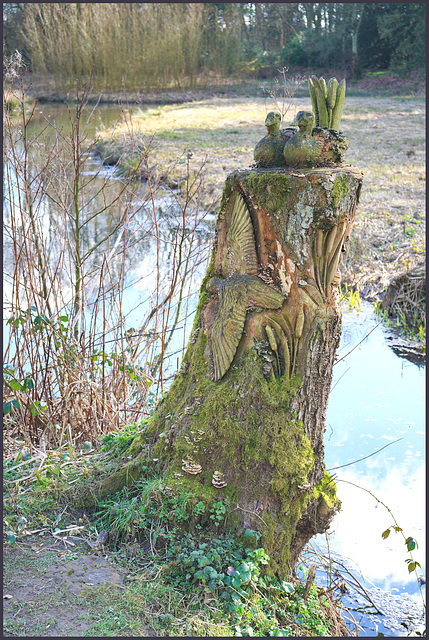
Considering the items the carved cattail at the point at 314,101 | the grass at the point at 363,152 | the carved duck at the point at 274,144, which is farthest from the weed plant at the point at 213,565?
the grass at the point at 363,152

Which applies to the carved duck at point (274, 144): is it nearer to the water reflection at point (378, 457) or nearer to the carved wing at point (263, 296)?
the carved wing at point (263, 296)

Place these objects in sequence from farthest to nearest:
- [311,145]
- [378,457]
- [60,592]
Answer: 1. [378,457]
2. [311,145]
3. [60,592]

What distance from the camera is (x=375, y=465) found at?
4.18 m

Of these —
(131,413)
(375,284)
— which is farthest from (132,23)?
(131,413)

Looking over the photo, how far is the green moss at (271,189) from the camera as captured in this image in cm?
237

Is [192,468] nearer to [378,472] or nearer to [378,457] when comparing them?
[378,472]

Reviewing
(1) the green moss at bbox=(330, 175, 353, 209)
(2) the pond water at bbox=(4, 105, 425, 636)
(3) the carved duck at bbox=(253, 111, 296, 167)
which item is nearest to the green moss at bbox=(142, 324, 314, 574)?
(2) the pond water at bbox=(4, 105, 425, 636)

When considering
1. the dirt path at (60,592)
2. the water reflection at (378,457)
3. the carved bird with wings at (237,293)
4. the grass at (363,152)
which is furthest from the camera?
the grass at (363,152)

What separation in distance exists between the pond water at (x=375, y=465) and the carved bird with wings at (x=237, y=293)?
808 mm

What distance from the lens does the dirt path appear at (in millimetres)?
2059

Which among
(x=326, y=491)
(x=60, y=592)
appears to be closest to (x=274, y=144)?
(x=326, y=491)

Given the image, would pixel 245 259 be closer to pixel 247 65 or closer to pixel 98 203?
pixel 98 203

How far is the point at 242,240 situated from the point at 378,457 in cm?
244

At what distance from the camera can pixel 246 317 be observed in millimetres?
2490
